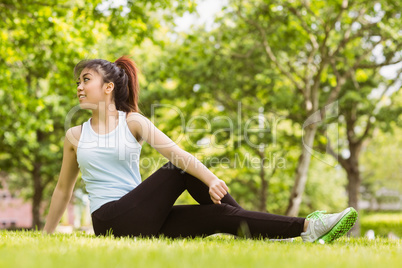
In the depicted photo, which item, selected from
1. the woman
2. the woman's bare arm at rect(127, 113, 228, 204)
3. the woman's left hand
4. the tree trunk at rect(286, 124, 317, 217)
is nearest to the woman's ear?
the woman

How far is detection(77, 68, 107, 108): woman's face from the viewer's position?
404cm

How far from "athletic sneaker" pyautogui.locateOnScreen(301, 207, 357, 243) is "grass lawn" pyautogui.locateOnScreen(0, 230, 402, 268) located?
0.30 m

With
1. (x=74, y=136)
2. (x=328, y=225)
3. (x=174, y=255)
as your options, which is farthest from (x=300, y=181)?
(x=174, y=255)

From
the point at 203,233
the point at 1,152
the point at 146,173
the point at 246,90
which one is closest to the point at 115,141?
the point at 203,233

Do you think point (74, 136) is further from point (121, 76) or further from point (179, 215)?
point (179, 215)

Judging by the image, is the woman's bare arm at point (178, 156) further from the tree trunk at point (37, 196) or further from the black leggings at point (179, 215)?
the tree trunk at point (37, 196)

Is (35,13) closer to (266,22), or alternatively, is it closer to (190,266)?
(266,22)

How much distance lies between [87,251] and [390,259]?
6.02 ft

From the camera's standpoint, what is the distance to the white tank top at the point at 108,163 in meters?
3.80

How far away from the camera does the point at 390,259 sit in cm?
264

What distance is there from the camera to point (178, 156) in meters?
3.55

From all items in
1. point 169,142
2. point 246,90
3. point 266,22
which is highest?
point 266,22

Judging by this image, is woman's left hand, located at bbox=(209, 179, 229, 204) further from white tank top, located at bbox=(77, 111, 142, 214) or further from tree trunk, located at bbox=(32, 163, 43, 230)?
tree trunk, located at bbox=(32, 163, 43, 230)

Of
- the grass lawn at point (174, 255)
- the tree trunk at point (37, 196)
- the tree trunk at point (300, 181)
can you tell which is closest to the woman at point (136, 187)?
the grass lawn at point (174, 255)
